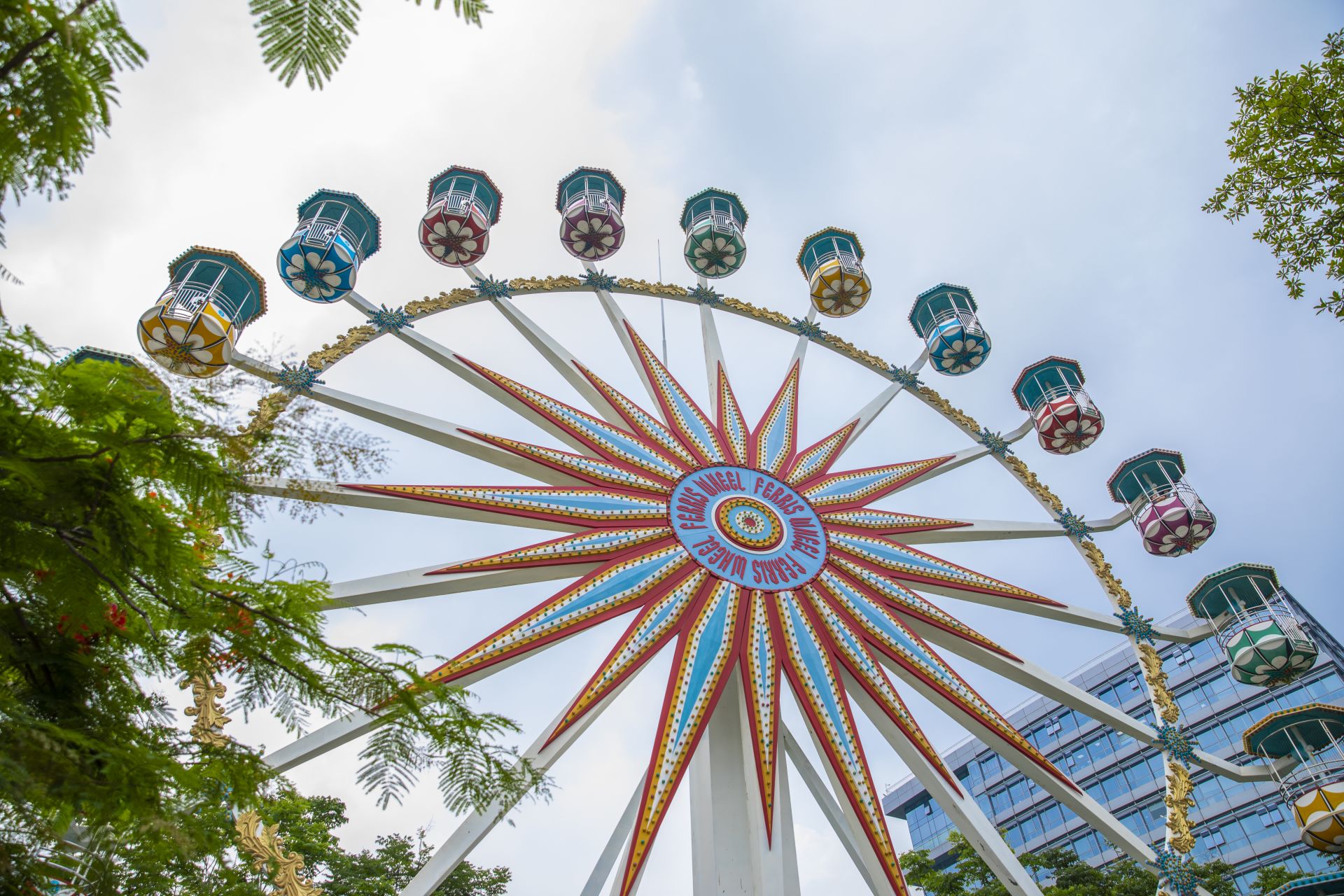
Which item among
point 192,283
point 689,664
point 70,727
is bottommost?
point 70,727

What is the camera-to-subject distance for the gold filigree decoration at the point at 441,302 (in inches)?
452

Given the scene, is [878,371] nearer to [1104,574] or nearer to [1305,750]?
[1104,574]

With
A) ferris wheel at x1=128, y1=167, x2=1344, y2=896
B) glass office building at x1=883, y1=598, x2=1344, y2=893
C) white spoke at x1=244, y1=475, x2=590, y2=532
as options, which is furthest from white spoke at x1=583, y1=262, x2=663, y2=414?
glass office building at x1=883, y1=598, x2=1344, y2=893

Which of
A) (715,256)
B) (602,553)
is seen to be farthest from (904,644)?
(715,256)

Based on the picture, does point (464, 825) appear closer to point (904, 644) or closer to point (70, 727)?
point (70, 727)

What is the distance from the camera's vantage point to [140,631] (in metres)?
3.69

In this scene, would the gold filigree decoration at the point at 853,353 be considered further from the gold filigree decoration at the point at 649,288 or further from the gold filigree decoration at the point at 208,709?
the gold filigree decoration at the point at 208,709

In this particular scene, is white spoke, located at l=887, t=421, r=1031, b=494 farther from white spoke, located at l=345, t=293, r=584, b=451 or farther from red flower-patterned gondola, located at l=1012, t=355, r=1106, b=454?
white spoke, located at l=345, t=293, r=584, b=451

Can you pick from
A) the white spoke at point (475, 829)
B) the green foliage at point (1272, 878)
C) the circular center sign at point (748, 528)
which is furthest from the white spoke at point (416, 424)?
the green foliage at point (1272, 878)

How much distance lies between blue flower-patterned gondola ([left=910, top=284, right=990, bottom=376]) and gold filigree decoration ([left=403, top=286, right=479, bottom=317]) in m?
7.34

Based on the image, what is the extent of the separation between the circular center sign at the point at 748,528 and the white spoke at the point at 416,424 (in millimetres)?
1595

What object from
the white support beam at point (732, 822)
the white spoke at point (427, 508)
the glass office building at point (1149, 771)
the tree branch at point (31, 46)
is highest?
the glass office building at point (1149, 771)

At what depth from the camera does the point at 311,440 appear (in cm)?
378

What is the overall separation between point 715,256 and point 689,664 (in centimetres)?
816
